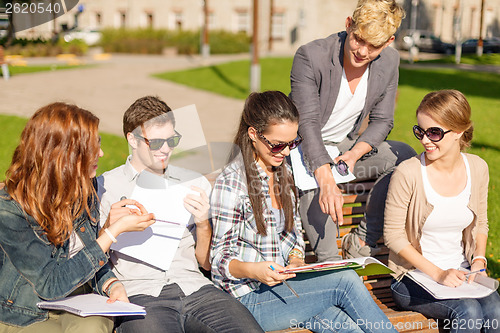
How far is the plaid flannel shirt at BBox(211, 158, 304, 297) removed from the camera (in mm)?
2676

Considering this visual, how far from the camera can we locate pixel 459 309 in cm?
271

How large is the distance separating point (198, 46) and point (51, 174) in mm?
36198

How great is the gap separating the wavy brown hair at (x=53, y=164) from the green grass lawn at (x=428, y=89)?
3.54 meters

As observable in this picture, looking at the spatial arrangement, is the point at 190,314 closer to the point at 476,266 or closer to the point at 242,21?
the point at 476,266

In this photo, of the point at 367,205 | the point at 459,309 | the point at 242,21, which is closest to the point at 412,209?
the point at 367,205

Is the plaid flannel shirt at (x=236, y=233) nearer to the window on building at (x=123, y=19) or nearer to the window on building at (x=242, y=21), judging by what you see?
the window on building at (x=242, y=21)

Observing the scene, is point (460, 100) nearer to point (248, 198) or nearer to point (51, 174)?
point (248, 198)

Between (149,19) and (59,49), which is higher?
(149,19)

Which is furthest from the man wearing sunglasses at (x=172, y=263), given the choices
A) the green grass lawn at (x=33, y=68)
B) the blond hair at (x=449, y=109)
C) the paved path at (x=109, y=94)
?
the green grass lawn at (x=33, y=68)

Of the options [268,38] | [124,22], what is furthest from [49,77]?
[124,22]

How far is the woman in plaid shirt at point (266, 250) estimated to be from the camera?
262cm

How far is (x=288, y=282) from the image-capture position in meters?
2.74

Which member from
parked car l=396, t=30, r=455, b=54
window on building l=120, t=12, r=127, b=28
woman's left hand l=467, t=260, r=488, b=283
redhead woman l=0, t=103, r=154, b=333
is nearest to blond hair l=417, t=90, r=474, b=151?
woman's left hand l=467, t=260, r=488, b=283

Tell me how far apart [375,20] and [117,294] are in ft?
6.18
